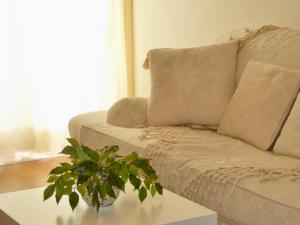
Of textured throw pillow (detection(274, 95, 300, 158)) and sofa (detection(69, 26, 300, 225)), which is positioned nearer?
sofa (detection(69, 26, 300, 225))

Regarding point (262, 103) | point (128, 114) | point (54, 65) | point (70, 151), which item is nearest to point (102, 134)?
point (128, 114)

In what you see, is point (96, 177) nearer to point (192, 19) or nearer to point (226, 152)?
point (226, 152)

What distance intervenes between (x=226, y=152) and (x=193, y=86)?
58 centimetres

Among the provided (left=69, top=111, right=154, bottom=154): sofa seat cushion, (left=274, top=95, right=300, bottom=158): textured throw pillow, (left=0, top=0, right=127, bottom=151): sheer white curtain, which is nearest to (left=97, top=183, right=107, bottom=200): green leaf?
(left=69, top=111, right=154, bottom=154): sofa seat cushion

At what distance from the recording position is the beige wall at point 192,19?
3336 mm

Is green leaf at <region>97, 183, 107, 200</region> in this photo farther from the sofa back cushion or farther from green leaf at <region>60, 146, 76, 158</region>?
the sofa back cushion

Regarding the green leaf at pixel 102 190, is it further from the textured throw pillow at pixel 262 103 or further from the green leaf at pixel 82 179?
the textured throw pillow at pixel 262 103

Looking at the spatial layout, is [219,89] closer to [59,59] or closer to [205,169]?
[205,169]

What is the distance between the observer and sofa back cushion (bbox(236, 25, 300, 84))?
2.88 m

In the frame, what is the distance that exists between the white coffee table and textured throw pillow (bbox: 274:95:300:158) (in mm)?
694

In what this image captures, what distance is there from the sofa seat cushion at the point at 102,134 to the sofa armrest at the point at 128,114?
2.0 inches

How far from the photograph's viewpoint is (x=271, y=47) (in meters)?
3.00

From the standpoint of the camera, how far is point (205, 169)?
235 cm

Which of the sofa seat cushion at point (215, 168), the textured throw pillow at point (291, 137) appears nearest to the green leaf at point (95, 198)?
the sofa seat cushion at point (215, 168)
